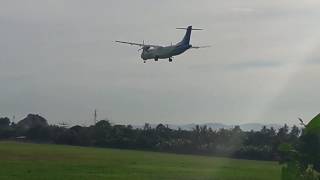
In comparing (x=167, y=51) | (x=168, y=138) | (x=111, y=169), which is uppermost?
(x=167, y=51)

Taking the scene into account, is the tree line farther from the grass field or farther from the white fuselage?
the white fuselage

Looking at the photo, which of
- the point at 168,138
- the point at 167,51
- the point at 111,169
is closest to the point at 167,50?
the point at 167,51

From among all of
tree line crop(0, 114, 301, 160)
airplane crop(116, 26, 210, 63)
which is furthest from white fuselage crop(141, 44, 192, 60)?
tree line crop(0, 114, 301, 160)

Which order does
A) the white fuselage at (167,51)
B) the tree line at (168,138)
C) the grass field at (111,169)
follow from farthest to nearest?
the tree line at (168,138)
the white fuselage at (167,51)
the grass field at (111,169)

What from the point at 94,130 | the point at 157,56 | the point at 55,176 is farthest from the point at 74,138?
the point at 55,176

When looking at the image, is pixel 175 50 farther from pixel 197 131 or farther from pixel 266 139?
pixel 197 131

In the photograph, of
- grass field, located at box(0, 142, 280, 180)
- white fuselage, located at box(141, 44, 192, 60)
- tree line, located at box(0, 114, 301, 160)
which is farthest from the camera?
tree line, located at box(0, 114, 301, 160)

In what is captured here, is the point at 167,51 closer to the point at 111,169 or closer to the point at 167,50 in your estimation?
the point at 167,50

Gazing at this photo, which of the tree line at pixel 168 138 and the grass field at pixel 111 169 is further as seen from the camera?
the tree line at pixel 168 138

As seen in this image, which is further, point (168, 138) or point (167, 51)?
point (168, 138)

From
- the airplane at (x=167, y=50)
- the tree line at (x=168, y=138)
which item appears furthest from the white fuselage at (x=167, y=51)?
the tree line at (x=168, y=138)

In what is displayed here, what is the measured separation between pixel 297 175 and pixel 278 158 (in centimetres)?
26

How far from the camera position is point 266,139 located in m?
87.4

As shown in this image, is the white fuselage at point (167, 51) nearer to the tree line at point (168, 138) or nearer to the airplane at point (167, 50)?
the airplane at point (167, 50)
